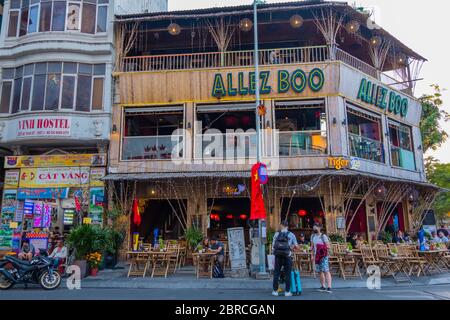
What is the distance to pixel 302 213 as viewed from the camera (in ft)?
59.0

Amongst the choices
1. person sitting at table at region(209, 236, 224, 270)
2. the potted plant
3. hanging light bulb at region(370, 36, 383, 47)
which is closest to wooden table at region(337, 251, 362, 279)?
A: person sitting at table at region(209, 236, 224, 270)

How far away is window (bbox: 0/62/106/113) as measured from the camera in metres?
16.4

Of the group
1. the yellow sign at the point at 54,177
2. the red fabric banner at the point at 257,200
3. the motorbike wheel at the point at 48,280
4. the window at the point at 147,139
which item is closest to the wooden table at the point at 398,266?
the red fabric banner at the point at 257,200

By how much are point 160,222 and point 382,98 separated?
42.9ft

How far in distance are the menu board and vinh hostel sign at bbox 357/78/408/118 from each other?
928 centimetres

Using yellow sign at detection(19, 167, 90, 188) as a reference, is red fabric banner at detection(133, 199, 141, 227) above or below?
below

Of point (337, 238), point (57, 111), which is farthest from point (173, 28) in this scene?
point (337, 238)

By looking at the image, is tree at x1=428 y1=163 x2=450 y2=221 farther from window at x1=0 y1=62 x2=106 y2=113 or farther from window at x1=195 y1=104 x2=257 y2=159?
window at x1=0 y1=62 x2=106 y2=113

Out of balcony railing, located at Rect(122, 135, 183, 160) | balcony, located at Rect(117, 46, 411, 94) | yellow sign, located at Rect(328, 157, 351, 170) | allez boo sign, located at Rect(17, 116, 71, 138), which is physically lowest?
yellow sign, located at Rect(328, 157, 351, 170)

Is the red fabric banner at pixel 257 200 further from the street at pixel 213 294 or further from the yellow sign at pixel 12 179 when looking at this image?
the yellow sign at pixel 12 179

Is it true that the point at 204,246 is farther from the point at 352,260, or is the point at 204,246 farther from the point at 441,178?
the point at 441,178

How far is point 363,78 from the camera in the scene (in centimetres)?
1720

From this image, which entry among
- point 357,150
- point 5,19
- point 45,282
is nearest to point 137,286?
point 45,282

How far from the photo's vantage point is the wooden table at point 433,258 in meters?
13.0
